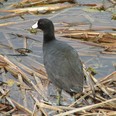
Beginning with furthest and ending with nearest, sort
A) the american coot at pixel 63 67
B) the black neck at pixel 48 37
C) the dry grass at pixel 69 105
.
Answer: the black neck at pixel 48 37 < the american coot at pixel 63 67 < the dry grass at pixel 69 105

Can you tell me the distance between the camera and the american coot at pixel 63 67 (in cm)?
543

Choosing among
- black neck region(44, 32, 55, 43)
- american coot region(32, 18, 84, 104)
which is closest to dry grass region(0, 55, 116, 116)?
american coot region(32, 18, 84, 104)

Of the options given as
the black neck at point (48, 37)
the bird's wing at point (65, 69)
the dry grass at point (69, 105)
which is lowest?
the dry grass at point (69, 105)

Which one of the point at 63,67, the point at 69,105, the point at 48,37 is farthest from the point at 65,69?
the point at 48,37

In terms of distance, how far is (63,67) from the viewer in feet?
18.3

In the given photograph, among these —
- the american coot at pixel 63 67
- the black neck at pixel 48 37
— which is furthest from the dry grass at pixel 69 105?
the black neck at pixel 48 37

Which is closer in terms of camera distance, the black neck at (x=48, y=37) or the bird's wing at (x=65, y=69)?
the bird's wing at (x=65, y=69)

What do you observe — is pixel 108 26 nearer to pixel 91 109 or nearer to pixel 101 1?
pixel 101 1

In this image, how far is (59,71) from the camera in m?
5.55

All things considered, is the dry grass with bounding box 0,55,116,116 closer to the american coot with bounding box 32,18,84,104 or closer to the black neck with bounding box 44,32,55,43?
the american coot with bounding box 32,18,84,104

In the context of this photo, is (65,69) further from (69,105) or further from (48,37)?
(48,37)

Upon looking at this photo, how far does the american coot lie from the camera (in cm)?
543

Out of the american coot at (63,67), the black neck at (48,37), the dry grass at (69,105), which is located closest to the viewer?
the dry grass at (69,105)

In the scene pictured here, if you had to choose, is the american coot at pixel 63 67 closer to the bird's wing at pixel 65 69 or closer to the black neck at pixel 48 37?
the bird's wing at pixel 65 69
